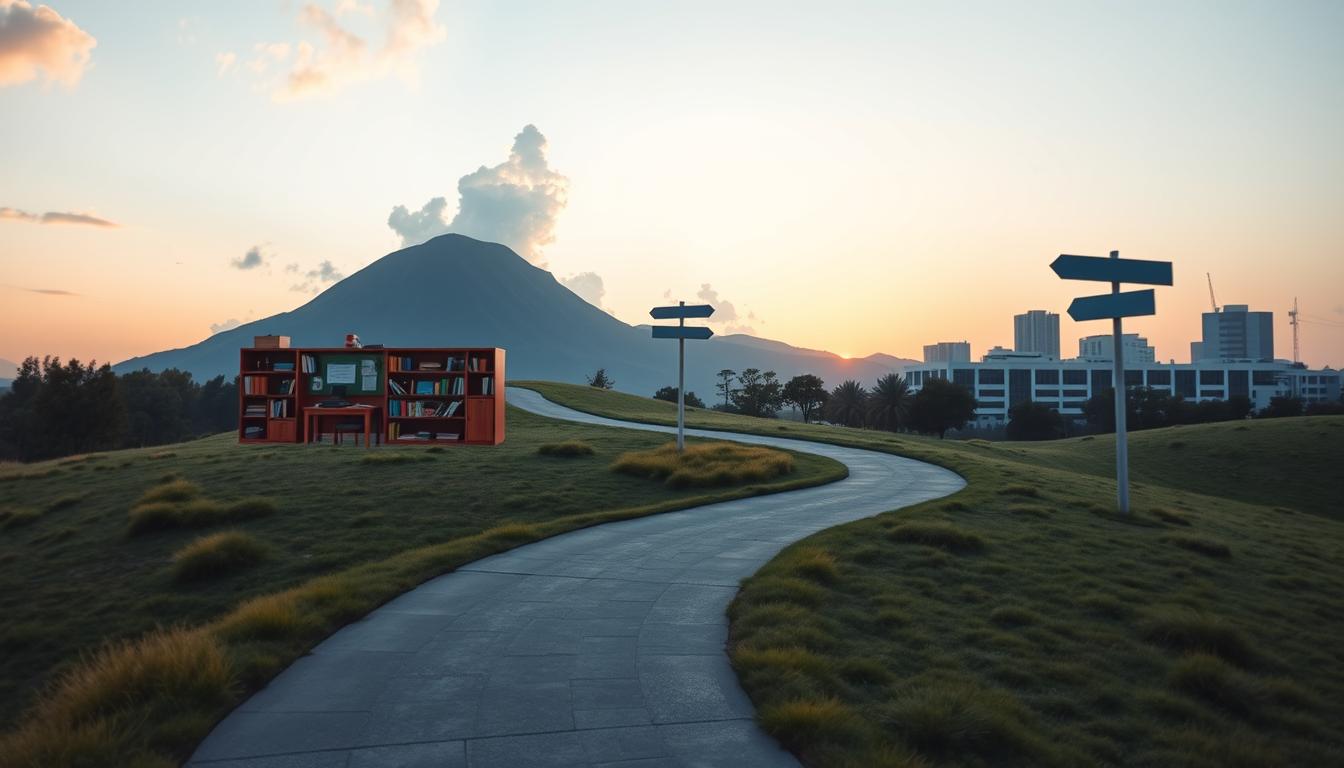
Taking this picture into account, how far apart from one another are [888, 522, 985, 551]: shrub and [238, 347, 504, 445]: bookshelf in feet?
57.6

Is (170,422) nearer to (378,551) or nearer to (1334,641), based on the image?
(378,551)

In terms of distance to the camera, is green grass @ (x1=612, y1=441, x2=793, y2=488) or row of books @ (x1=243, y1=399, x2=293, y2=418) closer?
green grass @ (x1=612, y1=441, x2=793, y2=488)

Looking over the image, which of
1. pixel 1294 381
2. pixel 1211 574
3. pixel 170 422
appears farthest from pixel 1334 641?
pixel 1294 381

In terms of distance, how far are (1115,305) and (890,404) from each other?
6675 centimetres

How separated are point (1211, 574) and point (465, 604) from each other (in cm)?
1091

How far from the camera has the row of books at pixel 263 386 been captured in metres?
26.3

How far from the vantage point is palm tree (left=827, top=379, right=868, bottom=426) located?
86812 millimetres

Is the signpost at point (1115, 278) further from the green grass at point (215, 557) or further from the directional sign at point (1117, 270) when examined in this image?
the green grass at point (215, 557)

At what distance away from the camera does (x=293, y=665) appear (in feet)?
21.6

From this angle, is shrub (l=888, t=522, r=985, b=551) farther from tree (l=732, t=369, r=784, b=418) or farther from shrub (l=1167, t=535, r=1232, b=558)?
tree (l=732, t=369, r=784, b=418)

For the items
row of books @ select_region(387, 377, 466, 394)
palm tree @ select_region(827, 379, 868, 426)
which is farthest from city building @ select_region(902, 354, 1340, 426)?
row of books @ select_region(387, 377, 466, 394)

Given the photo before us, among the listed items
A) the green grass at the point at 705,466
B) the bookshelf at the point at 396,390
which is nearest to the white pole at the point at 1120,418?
the green grass at the point at 705,466

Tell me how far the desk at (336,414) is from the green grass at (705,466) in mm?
10118

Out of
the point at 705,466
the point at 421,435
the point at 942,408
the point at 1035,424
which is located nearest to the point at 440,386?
the point at 421,435
